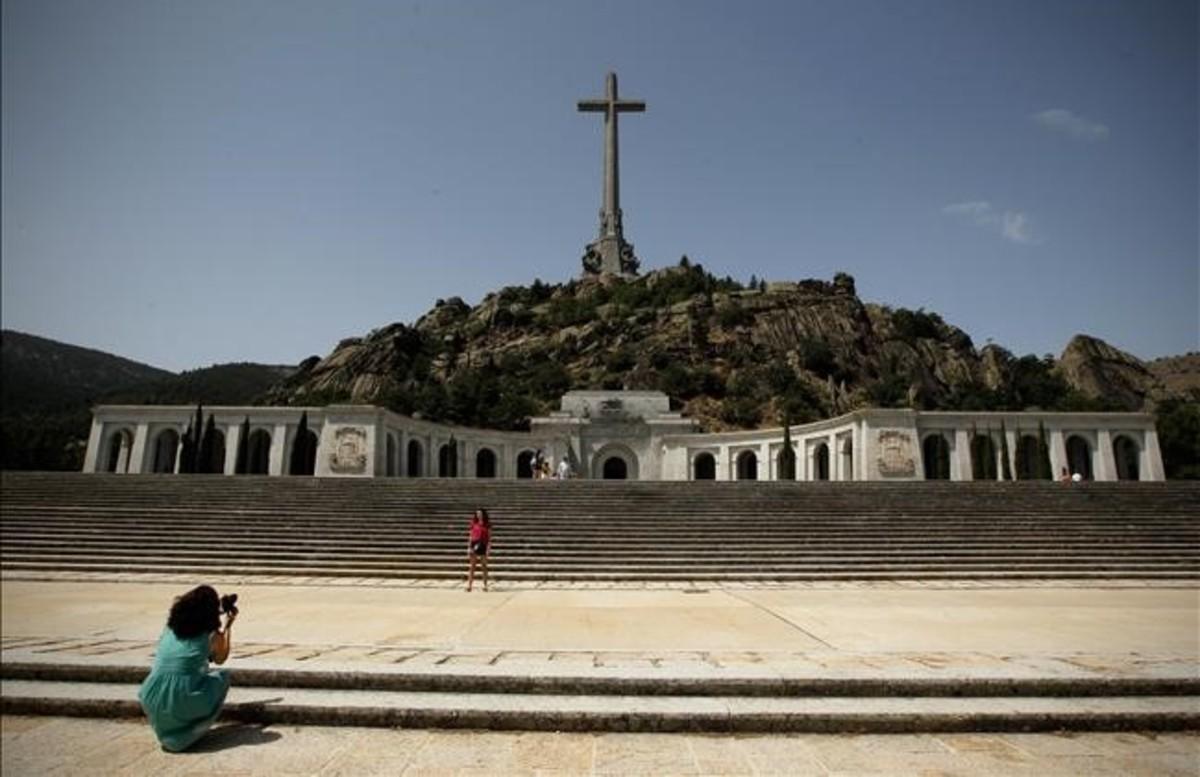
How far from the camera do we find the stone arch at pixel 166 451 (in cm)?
3288

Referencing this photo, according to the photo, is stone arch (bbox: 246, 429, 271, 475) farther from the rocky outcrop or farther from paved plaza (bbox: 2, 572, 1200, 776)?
the rocky outcrop

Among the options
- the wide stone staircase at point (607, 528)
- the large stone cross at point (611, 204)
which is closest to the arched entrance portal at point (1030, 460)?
the wide stone staircase at point (607, 528)

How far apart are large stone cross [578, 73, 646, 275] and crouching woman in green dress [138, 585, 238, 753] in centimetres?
7197

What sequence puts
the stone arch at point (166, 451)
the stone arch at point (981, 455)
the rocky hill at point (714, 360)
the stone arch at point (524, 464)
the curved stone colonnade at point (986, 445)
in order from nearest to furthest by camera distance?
the curved stone colonnade at point (986, 445), the stone arch at point (981, 455), the stone arch at point (166, 451), the stone arch at point (524, 464), the rocky hill at point (714, 360)

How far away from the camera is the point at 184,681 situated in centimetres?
424

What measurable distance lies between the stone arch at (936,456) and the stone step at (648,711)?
88.4ft

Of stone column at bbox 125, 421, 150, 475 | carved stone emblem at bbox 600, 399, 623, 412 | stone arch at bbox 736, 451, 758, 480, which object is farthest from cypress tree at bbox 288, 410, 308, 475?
stone arch at bbox 736, 451, 758, 480

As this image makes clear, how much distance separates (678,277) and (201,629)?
3360 inches

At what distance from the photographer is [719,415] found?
6431 centimetres

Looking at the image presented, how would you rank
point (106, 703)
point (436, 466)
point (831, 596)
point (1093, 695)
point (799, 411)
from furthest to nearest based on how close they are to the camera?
1. point (799, 411)
2. point (436, 466)
3. point (831, 596)
4. point (1093, 695)
5. point (106, 703)

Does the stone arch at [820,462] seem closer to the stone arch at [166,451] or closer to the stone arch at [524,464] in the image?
the stone arch at [524,464]

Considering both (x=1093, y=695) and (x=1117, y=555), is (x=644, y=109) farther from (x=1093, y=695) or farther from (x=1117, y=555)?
(x=1093, y=695)

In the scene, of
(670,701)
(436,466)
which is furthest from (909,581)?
(436,466)

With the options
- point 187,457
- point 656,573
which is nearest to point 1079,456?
point 656,573
